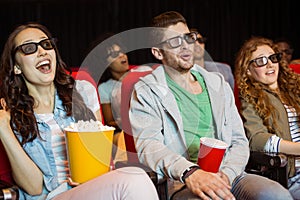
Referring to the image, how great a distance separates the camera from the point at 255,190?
2008 mm

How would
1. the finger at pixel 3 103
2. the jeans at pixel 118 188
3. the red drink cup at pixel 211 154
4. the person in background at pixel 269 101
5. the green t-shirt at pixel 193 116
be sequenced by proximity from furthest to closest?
the person in background at pixel 269 101 < the green t-shirt at pixel 193 116 < the finger at pixel 3 103 < the red drink cup at pixel 211 154 < the jeans at pixel 118 188

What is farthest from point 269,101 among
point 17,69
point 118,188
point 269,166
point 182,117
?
point 17,69

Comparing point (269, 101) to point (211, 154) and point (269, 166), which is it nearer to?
point (269, 166)

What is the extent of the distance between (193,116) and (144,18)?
11.2 ft

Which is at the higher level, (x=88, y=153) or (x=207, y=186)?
(x=88, y=153)

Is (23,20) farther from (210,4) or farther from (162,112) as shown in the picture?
(162,112)

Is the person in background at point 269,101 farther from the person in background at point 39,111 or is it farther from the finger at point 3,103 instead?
the finger at point 3,103

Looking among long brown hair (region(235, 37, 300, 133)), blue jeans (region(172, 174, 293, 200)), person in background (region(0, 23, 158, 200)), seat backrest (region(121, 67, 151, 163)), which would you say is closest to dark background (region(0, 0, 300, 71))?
long brown hair (region(235, 37, 300, 133))

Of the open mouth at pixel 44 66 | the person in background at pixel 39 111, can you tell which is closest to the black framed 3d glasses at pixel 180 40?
the person in background at pixel 39 111

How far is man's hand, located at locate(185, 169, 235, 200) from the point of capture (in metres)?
1.84

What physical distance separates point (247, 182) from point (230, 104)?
0.32 m

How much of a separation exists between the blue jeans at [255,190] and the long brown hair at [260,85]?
365 mm

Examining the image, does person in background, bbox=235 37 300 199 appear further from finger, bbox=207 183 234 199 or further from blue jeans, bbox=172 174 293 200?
finger, bbox=207 183 234 199

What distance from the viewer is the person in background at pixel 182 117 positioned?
6.57 ft
